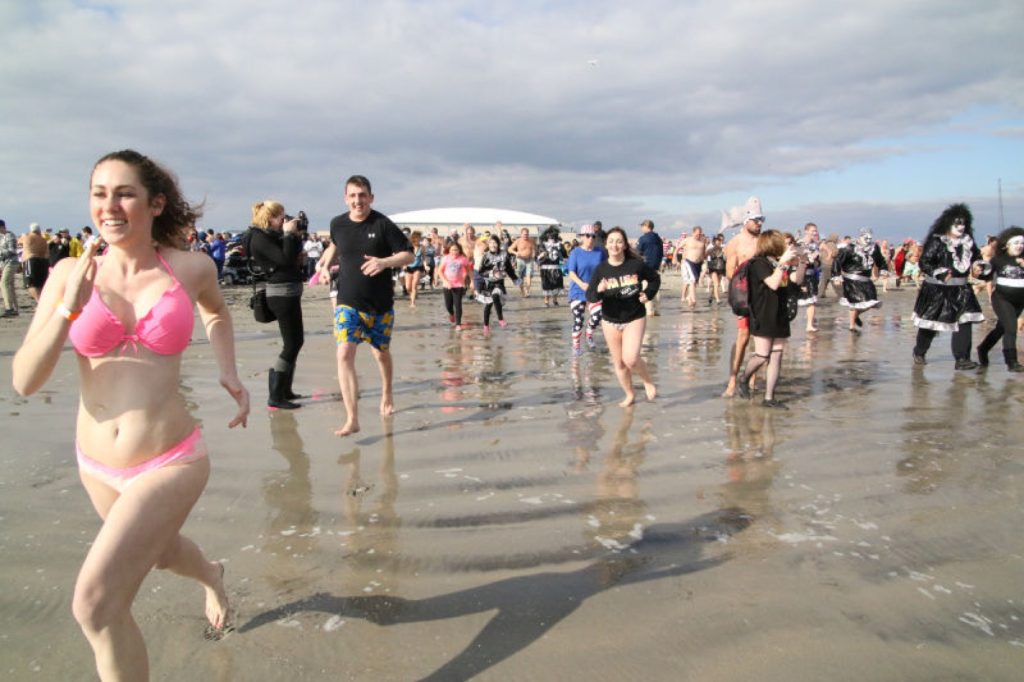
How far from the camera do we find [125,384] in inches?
92.6

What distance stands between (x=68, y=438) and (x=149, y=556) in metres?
4.13

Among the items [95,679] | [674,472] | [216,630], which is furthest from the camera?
[674,472]

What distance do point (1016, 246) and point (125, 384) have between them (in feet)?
31.7

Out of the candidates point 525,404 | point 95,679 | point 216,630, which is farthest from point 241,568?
point 525,404

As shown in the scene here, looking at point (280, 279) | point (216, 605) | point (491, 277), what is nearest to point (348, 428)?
point (280, 279)

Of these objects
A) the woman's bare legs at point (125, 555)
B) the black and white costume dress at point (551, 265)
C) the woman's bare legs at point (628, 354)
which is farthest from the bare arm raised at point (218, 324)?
the black and white costume dress at point (551, 265)

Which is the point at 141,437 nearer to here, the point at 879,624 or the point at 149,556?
the point at 149,556

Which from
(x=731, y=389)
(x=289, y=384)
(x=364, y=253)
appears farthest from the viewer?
(x=731, y=389)

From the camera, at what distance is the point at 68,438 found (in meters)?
5.67

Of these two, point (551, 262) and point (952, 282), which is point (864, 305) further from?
point (551, 262)

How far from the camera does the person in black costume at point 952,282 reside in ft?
29.3

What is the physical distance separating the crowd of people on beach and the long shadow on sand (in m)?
0.52

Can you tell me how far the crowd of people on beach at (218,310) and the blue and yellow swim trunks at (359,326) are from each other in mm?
13

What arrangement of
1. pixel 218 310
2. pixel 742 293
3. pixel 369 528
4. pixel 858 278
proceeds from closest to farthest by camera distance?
pixel 218 310, pixel 369 528, pixel 742 293, pixel 858 278
